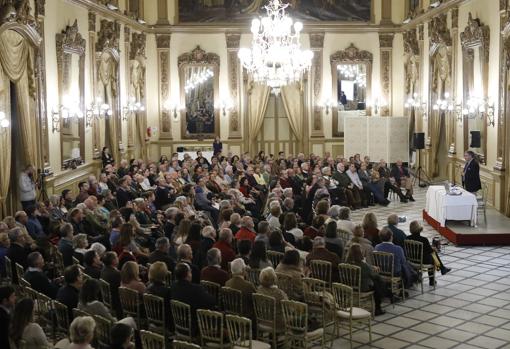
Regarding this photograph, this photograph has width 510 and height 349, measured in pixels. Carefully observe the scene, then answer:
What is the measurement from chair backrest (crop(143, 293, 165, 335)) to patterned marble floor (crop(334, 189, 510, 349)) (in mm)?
2189

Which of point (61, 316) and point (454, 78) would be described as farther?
point (454, 78)

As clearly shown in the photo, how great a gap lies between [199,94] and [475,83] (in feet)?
35.0

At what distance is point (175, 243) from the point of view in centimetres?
1064

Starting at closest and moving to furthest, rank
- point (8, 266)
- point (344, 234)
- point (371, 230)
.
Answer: point (8, 266) < point (371, 230) < point (344, 234)

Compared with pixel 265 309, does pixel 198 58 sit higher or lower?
higher

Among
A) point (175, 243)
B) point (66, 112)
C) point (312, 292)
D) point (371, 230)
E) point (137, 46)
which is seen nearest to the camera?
point (312, 292)

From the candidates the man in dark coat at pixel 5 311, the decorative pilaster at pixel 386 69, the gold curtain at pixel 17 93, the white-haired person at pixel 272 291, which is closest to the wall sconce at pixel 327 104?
the decorative pilaster at pixel 386 69

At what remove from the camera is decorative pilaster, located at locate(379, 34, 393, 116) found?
2633cm

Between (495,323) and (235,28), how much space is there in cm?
1841

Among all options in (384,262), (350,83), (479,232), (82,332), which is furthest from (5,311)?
(350,83)

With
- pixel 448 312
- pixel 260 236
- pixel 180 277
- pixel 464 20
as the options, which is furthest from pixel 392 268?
pixel 464 20

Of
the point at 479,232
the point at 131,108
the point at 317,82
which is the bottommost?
the point at 479,232

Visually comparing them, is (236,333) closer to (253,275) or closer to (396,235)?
(253,275)

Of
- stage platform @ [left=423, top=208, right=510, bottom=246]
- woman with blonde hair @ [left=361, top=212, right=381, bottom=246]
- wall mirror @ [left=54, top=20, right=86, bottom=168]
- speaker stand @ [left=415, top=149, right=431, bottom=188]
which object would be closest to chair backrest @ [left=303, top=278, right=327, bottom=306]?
woman with blonde hair @ [left=361, top=212, right=381, bottom=246]
